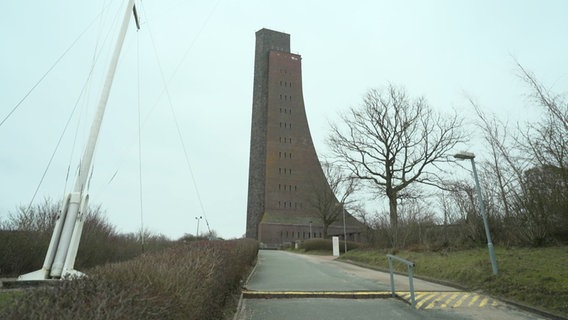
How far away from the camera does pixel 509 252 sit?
481 inches

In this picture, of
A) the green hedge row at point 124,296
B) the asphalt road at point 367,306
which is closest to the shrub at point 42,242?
the asphalt road at point 367,306

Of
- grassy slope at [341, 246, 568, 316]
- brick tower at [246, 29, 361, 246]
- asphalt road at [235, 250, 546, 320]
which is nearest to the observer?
asphalt road at [235, 250, 546, 320]

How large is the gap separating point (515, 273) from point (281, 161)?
57166mm

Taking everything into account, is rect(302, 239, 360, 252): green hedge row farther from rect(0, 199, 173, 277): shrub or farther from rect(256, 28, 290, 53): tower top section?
rect(256, 28, 290, 53): tower top section

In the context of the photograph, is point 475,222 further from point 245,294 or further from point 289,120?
point 289,120

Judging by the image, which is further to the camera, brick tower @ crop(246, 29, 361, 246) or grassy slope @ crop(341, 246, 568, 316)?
brick tower @ crop(246, 29, 361, 246)

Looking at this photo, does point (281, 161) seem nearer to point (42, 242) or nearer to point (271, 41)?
point (271, 41)

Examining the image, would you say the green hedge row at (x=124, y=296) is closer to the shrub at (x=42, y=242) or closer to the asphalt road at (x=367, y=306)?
the asphalt road at (x=367, y=306)

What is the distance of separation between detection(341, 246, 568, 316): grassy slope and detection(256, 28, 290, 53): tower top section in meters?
67.0

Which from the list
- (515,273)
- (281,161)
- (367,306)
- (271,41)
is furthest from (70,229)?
(271,41)

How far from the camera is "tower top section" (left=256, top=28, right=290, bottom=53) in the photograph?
75000mm

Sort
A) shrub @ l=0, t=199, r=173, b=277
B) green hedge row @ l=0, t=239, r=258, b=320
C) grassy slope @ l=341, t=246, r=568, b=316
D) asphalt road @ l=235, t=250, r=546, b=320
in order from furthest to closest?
shrub @ l=0, t=199, r=173, b=277 < grassy slope @ l=341, t=246, r=568, b=316 < asphalt road @ l=235, t=250, r=546, b=320 < green hedge row @ l=0, t=239, r=258, b=320

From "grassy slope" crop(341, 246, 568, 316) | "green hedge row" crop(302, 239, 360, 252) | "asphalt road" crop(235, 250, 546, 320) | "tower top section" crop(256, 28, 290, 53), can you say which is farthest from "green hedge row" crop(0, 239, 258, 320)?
"tower top section" crop(256, 28, 290, 53)

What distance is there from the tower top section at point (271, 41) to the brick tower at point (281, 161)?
2711 millimetres
